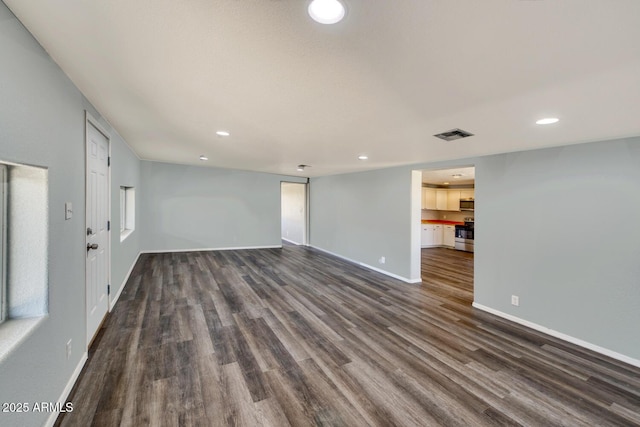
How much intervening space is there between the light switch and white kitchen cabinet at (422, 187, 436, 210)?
8831 millimetres

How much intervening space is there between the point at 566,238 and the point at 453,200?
21.0ft

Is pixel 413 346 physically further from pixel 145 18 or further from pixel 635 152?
pixel 145 18

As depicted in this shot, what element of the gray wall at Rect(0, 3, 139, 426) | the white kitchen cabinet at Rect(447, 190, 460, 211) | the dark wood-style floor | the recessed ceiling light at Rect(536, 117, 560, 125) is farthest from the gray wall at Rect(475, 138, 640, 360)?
the white kitchen cabinet at Rect(447, 190, 460, 211)

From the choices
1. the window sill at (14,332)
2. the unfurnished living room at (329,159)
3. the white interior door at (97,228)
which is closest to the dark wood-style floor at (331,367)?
the unfurnished living room at (329,159)

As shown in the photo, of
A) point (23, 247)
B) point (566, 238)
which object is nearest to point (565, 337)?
point (566, 238)

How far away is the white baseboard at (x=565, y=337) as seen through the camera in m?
2.52

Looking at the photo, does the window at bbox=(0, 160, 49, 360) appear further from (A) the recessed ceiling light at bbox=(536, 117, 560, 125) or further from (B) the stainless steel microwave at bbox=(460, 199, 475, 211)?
(B) the stainless steel microwave at bbox=(460, 199, 475, 211)

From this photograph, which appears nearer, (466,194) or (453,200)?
(466,194)

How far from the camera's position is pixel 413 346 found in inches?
104

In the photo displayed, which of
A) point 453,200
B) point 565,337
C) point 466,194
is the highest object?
point 466,194

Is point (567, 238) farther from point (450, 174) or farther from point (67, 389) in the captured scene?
point (67, 389)

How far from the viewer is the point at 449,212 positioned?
9.53m

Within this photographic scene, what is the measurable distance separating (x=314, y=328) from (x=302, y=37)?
2774mm

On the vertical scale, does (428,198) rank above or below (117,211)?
above
